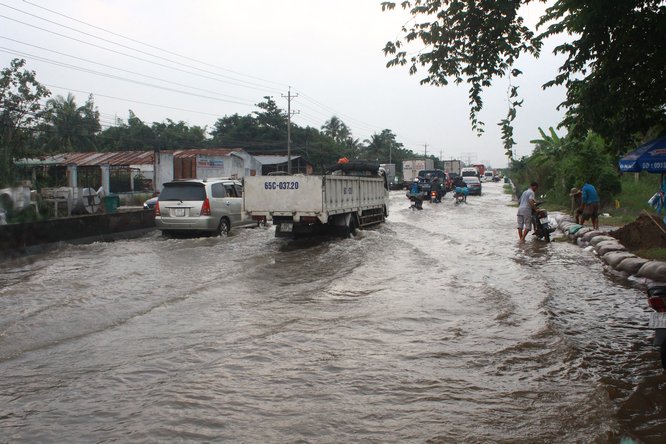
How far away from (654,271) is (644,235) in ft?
12.3

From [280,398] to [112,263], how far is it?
825cm

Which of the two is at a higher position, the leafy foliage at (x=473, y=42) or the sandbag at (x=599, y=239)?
the leafy foliage at (x=473, y=42)

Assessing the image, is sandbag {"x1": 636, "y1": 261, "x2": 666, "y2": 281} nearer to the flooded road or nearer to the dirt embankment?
the flooded road

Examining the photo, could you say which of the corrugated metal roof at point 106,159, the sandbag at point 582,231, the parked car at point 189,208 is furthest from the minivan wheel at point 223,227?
the corrugated metal roof at point 106,159

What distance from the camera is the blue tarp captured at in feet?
28.8

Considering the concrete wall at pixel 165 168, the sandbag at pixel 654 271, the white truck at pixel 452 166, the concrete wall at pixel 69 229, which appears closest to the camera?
the sandbag at pixel 654 271

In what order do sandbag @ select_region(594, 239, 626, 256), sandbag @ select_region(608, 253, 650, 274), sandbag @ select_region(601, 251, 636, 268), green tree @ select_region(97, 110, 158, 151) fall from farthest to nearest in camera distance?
green tree @ select_region(97, 110, 158, 151) → sandbag @ select_region(594, 239, 626, 256) → sandbag @ select_region(601, 251, 636, 268) → sandbag @ select_region(608, 253, 650, 274)

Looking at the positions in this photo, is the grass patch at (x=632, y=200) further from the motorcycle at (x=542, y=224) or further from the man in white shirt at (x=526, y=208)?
the man in white shirt at (x=526, y=208)

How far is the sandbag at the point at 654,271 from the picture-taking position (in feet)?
31.7

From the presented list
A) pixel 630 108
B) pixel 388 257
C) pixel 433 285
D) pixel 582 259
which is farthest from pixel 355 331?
pixel 582 259

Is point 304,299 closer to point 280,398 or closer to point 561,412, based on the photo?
point 280,398

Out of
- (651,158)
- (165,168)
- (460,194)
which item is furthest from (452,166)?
(651,158)

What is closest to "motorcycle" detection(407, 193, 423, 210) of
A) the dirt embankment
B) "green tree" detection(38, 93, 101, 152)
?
the dirt embankment

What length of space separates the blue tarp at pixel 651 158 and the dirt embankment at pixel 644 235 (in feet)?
13.2
